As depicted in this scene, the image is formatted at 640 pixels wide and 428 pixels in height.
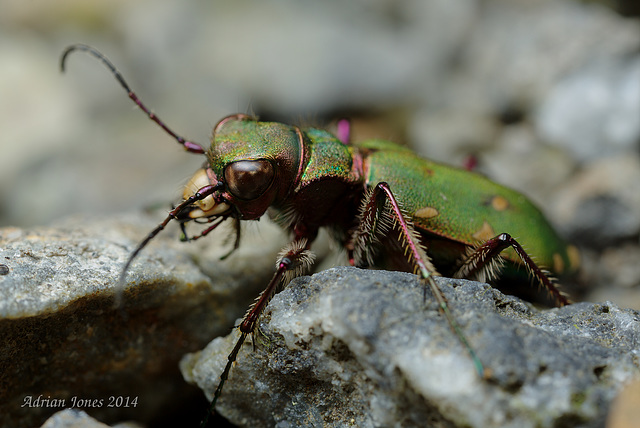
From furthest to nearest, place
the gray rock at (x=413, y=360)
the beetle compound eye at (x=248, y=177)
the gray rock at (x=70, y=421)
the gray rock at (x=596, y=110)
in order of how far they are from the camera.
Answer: the gray rock at (x=596, y=110) → the beetle compound eye at (x=248, y=177) → the gray rock at (x=70, y=421) → the gray rock at (x=413, y=360)

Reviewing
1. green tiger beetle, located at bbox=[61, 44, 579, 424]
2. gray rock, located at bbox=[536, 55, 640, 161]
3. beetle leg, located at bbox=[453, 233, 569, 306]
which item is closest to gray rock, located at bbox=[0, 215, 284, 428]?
green tiger beetle, located at bbox=[61, 44, 579, 424]

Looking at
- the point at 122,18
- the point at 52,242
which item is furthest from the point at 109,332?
the point at 122,18

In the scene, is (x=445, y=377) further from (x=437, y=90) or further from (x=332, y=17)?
(x=332, y=17)

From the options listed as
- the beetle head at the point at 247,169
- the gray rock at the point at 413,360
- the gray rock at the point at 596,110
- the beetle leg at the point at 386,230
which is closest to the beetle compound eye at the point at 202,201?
the beetle head at the point at 247,169

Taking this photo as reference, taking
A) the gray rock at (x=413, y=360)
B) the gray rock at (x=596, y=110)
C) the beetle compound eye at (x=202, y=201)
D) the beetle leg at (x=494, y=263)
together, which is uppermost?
the gray rock at (x=596, y=110)

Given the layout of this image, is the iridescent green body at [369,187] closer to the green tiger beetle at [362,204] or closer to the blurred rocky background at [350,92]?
the green tiger beetle at [362,204]

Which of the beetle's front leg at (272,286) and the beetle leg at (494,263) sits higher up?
the beetle leg at (494,263)
